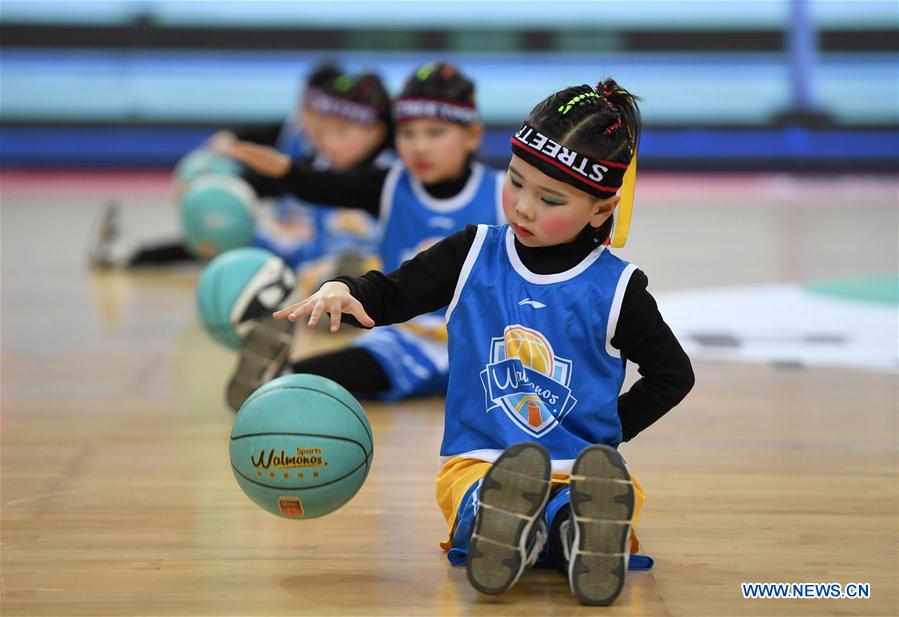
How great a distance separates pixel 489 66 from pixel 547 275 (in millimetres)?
11644

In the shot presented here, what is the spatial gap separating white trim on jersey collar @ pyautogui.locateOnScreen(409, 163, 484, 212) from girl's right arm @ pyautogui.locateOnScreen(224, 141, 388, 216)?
5.3 inches

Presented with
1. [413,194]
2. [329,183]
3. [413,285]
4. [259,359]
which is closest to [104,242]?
[329,183]

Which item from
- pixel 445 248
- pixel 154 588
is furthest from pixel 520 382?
pixel 154 588

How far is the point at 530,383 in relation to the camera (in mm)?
2701

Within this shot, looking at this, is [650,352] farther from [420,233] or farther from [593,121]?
[420,233]

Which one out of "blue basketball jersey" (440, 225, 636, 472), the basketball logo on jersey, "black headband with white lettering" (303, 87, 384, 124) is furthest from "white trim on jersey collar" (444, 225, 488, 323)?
"black headband with white lettering" (303, 87, 384, 124)

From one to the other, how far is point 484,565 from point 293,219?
448 centimetres

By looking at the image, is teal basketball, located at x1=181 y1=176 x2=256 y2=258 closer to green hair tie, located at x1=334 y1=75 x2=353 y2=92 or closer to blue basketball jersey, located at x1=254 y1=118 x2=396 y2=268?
blue basketball jersey, located at x1=254 y1=118 x2=396 y2=268

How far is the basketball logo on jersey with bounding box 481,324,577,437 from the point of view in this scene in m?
2.69

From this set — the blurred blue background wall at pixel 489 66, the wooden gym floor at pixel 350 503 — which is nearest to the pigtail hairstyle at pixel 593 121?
the wooden gym floor at pixel 350 503

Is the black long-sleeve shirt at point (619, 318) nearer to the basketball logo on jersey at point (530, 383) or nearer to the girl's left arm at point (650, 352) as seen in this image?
the girl's left arm at point (650, 352)

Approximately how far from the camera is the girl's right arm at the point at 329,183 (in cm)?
426

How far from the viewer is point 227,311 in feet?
13.9

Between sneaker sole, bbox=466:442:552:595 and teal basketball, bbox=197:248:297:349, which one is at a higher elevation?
sneaker sole, bbox=466:442:552:595
